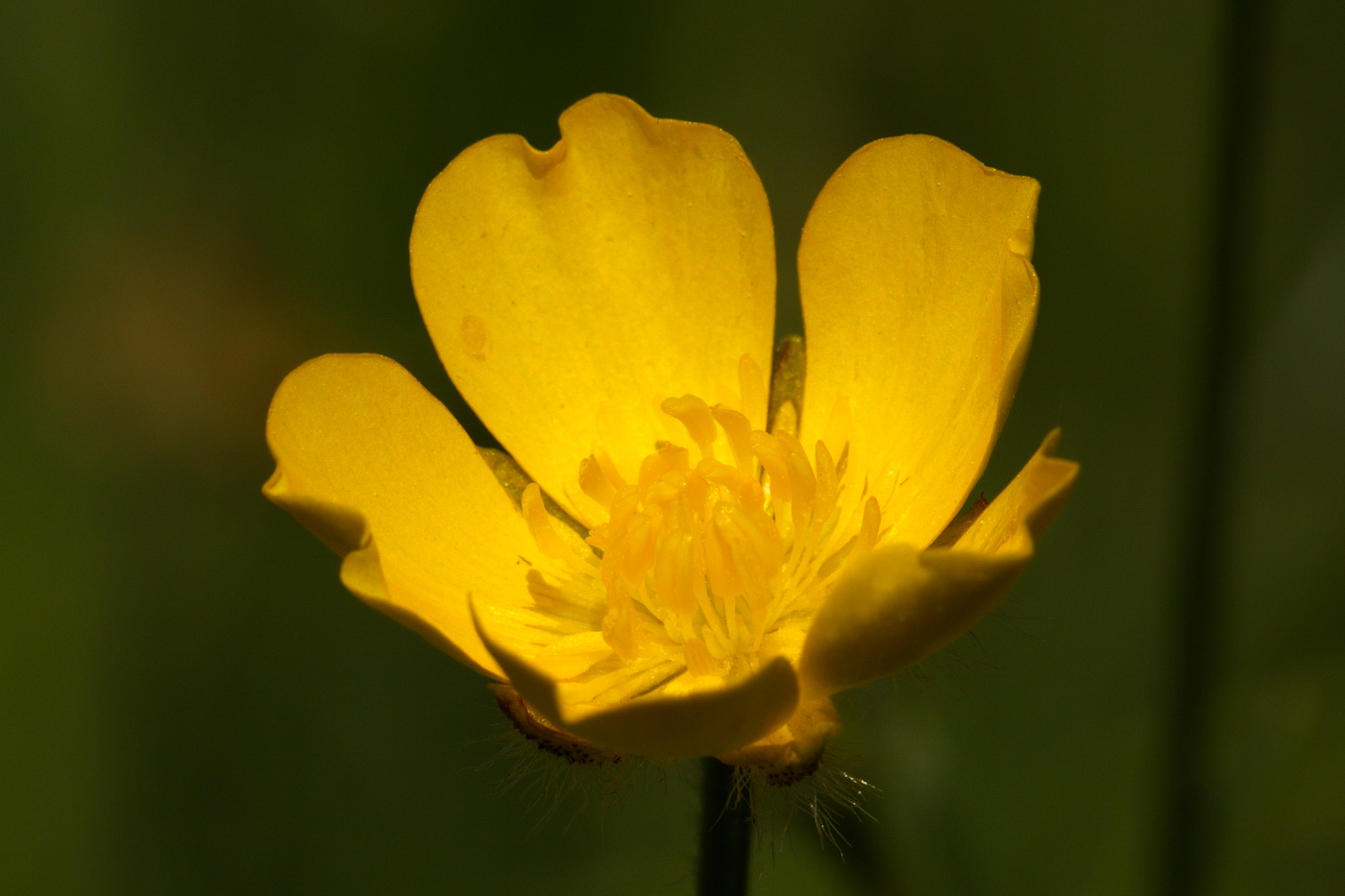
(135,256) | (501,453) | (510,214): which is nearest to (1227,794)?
(501,453)

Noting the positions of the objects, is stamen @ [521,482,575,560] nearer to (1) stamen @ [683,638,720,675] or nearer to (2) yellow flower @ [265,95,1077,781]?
(2) yellow flower @ [265,95,1077,781]

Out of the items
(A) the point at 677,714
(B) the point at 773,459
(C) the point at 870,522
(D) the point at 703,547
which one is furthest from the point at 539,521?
(A) the point at 677,714

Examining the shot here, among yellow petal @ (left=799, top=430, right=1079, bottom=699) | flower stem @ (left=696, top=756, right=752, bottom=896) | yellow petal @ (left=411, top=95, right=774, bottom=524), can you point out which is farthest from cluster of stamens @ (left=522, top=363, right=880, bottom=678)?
yellow petal @ (left=799, top=430, right=1079, bottom=699)

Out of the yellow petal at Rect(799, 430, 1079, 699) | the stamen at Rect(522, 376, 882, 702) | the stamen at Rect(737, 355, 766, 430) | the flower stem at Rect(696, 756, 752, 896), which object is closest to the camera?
the yellow petal at Rect(799, 430, 1079, 699)

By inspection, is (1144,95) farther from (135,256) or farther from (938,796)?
(135,256)

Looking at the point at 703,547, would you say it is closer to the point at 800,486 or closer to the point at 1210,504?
the point at 800,486

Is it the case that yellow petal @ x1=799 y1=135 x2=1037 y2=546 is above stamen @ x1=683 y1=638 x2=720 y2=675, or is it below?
above
